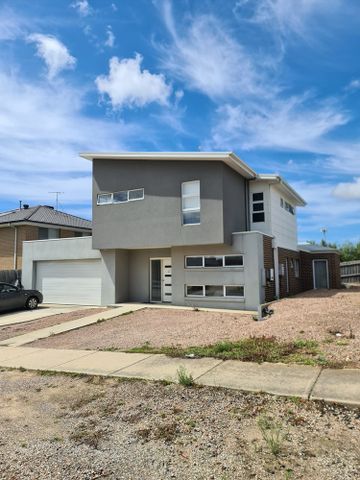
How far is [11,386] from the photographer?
708 centimetres

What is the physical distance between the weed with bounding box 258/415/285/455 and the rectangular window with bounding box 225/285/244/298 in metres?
11.6

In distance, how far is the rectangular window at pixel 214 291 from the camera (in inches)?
662

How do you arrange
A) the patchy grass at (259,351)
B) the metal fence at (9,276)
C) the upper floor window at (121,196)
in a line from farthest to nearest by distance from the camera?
the metal fence at (9,276) < the upper floor window at (121,196) < the patchy grass at (259,351)

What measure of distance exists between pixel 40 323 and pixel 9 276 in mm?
10453

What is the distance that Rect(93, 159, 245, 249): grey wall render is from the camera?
53.1ft

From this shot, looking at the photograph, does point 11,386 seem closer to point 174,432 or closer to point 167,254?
point 174,432

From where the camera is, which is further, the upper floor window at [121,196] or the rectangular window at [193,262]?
the upper floor window at [121,196]

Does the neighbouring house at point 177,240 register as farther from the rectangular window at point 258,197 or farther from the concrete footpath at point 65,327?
the concrete footpath at point 65,327

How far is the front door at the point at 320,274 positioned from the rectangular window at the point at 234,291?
38.2 feet

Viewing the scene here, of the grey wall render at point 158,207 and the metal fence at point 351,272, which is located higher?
the grey wall render at point 158,207

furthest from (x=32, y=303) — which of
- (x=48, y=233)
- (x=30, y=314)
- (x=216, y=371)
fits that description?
(x=216, y=371)

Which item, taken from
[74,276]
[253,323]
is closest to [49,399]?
[253,323]

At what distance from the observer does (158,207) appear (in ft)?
57.4

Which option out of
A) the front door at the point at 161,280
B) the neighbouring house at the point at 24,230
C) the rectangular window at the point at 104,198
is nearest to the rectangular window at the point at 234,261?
the front door at the point at 161,280
